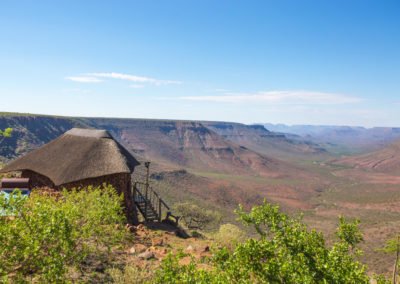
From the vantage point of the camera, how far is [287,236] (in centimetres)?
708

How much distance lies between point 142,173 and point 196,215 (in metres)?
29.4

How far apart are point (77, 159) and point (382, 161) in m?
180

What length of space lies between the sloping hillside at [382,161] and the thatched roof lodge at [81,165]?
15008 centimetres

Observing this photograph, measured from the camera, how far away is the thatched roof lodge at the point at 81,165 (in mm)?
18203

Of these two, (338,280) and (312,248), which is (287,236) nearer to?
(312,248)

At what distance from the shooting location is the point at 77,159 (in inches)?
752

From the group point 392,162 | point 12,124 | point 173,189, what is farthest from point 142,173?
point 392,162

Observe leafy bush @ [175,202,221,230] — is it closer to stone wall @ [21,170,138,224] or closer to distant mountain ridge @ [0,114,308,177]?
stone wall @ [21,170,138,224]

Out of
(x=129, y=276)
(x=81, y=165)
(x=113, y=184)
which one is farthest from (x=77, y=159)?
(x=129, y=276)

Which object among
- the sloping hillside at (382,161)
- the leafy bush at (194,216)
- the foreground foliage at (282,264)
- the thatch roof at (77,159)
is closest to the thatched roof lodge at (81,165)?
the thatch roof at (77,159)

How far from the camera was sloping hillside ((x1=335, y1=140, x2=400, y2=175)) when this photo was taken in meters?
150

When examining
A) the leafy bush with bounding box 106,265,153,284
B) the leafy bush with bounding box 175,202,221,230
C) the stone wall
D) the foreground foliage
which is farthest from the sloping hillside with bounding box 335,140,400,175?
the foreground foliage

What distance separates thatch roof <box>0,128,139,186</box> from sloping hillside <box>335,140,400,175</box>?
15025 cm

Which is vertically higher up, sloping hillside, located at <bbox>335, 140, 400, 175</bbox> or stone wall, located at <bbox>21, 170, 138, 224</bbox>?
stone wall, located at <bbox>21, 170, 138, 224</bbox>
